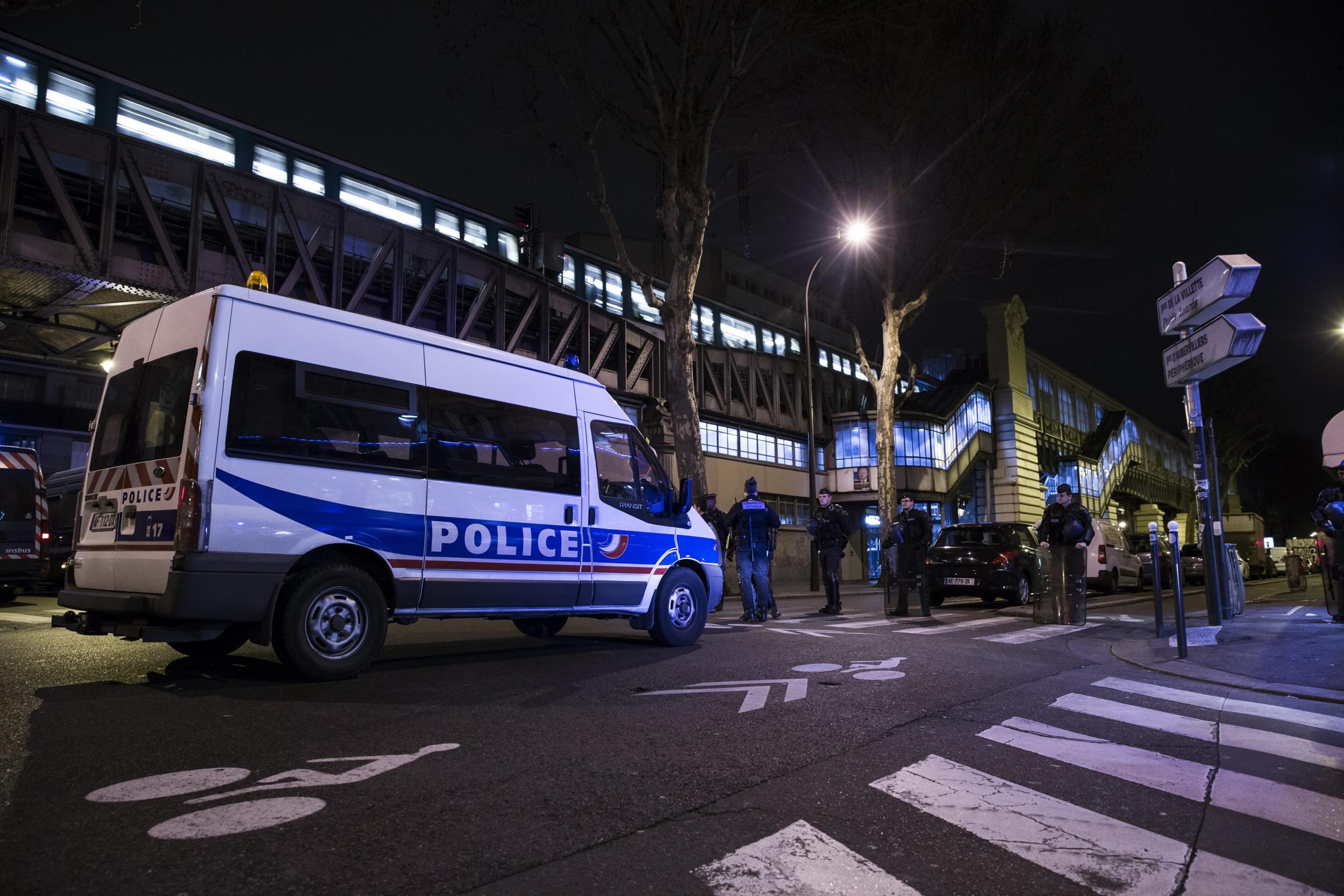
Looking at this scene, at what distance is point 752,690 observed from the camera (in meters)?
6.12

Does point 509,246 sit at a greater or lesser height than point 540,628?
greater

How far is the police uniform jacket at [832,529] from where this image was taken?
13.8 metres

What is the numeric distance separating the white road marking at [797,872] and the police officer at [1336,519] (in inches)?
387

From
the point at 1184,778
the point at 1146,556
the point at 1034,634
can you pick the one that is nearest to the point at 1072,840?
the point at 1184,778

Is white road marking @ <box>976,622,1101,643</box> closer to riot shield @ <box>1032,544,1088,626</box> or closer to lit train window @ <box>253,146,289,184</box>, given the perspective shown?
riot shield @ <box>1032,544,1088,626</box>

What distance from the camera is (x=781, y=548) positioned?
1222 inches

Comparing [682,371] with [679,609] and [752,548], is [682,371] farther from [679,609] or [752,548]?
[679,609]

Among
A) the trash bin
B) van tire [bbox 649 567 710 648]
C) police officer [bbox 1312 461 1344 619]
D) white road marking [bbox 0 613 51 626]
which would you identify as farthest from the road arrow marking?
the trash bin

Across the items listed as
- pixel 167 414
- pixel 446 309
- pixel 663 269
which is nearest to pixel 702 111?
pixel 446 309

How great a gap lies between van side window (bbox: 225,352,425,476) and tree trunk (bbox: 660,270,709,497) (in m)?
12.7

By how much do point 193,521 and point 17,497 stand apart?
13.4 m

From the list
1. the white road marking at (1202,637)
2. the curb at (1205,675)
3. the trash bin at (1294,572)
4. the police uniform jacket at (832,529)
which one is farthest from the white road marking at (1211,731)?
the trash bin at (1294,572)

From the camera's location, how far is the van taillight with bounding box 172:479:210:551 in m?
5.41

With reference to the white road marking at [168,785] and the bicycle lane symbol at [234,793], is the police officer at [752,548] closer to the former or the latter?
the bicycle lane symbol at [234,793]
